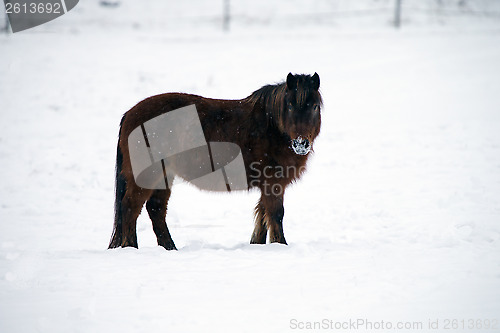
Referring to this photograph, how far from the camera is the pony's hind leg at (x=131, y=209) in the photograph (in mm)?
5133

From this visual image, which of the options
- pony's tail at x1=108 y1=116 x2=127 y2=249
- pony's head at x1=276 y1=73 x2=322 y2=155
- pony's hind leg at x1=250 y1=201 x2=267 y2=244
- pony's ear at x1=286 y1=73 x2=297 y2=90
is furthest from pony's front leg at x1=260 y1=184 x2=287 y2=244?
pony's tail at x1=108 y1=116 x2=127 y2=249

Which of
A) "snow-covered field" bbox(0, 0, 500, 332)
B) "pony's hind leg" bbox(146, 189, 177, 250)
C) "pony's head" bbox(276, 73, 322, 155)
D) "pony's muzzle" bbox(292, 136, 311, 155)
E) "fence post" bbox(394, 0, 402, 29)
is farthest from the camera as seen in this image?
"fence post" bbox(394, 0, 402, 29)

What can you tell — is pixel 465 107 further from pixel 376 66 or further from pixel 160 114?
pixel 160 114

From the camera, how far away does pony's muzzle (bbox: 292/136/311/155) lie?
462 centimetres

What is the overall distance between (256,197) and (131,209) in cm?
412

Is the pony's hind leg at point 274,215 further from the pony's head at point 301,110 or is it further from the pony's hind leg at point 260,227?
the pony's head at point 301,110

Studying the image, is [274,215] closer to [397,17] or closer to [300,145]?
[300,145]

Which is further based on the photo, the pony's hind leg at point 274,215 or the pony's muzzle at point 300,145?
the pony's hind leg at point 274,215

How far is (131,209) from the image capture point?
5141 mm

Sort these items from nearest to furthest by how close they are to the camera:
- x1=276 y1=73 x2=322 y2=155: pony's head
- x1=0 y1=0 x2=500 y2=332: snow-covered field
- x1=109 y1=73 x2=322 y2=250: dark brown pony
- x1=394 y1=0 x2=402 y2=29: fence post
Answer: x1=0 y1=0 x2=500 y2=332: snow-covered field < x1=276 y1=73 x2=322 y2=155: pony's head < x1=109 y1=73 x2=322 y2=250: dark brown pony < x1=394 y1=0 x2=402 y2=29: fence post

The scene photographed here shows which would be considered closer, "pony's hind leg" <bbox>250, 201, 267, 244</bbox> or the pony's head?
the pony's head

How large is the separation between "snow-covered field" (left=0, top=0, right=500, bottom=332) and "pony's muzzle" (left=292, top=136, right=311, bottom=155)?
1.00m

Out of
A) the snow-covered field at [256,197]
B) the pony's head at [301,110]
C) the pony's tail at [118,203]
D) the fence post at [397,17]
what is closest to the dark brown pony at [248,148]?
the pony's tail at [118,203]

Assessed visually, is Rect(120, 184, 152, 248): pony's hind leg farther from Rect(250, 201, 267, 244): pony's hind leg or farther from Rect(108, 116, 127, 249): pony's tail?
Rect(250, 201, 267, 244): pony's hind leg
